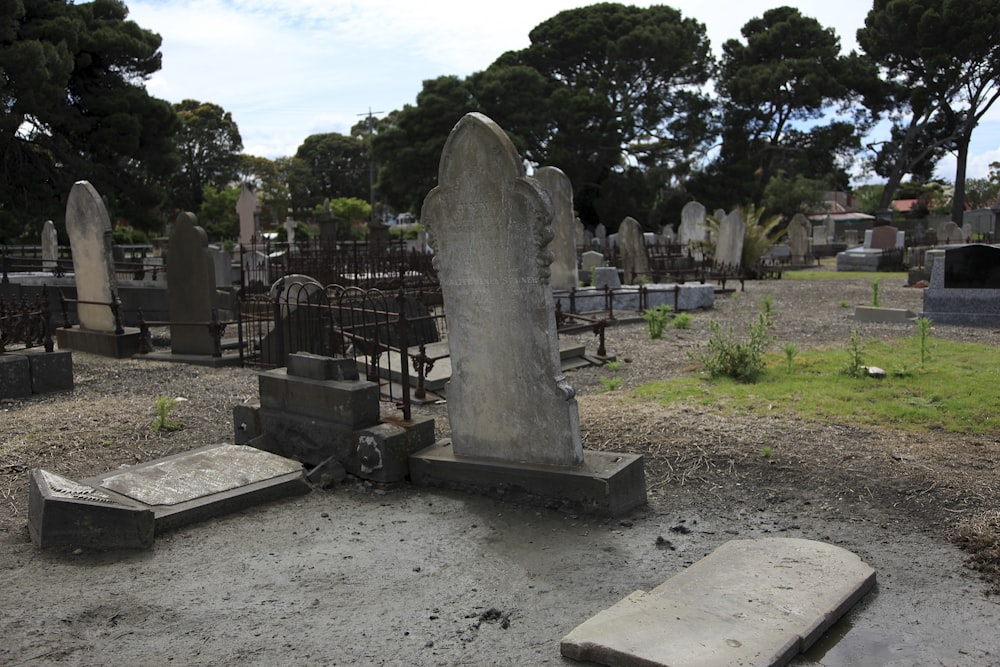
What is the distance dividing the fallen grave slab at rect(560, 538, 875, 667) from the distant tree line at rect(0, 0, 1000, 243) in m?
30.6

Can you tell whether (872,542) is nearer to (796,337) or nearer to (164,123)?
(796,337)

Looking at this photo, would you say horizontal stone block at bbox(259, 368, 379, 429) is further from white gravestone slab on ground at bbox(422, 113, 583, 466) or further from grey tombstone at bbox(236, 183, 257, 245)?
grey tombstone at bbox(236, 183, 257, 245)

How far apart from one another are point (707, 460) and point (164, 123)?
3042 centimetres

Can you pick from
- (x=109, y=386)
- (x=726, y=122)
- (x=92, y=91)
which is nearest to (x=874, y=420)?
(x=109, y=386)

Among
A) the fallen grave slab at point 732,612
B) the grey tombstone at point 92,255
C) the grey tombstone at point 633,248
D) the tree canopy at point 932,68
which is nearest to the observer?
the fallen grave slab at point 732,612

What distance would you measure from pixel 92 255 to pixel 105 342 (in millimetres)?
1228

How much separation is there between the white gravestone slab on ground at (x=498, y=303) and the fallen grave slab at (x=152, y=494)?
1.33 meters

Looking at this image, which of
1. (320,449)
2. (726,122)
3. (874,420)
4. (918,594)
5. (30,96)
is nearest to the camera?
(918,594)

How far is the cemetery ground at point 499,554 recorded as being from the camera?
339cm

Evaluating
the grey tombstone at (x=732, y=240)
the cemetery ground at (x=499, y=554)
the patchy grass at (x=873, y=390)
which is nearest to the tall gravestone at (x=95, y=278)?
the cemetery ground at (x=499, y=554)

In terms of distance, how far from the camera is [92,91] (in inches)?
1187

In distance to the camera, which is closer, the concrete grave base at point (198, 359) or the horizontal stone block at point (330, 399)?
the horizontal stone block at point (330, 399)

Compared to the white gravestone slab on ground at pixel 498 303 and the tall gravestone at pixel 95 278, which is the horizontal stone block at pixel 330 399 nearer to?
the white gravestone slab on ground at pixel 498 303

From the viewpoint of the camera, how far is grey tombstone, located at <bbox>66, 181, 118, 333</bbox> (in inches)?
442
